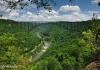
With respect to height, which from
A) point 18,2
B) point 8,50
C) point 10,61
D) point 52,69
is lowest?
point 52,69

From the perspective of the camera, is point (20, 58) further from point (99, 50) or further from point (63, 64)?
point (63, 64)

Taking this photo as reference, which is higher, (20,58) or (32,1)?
(32,1)

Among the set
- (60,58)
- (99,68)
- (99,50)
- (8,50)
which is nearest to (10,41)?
(8,50)

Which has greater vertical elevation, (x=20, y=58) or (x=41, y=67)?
(x=20, y=58)

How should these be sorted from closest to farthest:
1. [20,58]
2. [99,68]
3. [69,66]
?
1. [99,68]
2. [20,58]
3. [69,66]

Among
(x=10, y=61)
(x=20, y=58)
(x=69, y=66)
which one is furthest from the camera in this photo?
(x=69, y=66)

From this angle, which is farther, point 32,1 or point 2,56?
point 2,56

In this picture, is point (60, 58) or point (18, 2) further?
point (60, 58)

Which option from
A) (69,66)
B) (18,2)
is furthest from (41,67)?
(18,2)

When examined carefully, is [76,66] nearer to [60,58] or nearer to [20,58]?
[60,58]
